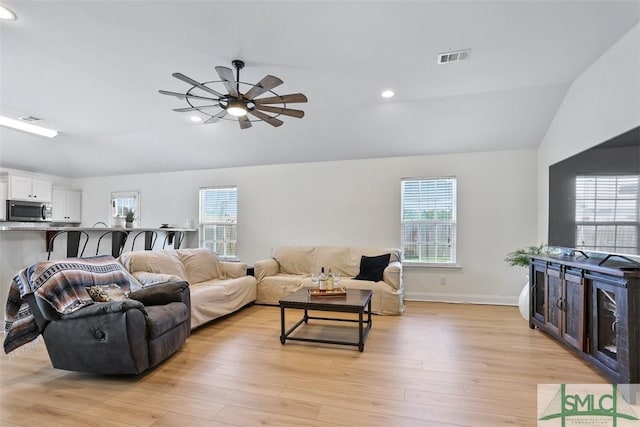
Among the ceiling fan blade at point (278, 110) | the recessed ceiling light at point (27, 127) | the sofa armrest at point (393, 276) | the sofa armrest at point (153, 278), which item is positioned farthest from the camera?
the recessed ceiling light at point (27, 127)

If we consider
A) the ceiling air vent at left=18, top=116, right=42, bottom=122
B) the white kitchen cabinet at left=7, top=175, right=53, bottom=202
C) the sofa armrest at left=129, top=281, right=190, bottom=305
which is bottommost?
the sofa armrest at left=129, top=281, right=190, bottom=305

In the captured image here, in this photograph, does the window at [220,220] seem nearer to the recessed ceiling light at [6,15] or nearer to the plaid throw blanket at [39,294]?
the plaid throw blanket at [39,294]

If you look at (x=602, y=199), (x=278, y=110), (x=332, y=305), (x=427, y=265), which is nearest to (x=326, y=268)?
(x=427, y=265)

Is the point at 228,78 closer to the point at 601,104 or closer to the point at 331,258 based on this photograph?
the point at 331,258

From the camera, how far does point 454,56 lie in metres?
2.94

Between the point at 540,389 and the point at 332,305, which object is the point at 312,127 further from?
the point at 540,389

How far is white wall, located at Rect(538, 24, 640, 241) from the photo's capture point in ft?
8.47

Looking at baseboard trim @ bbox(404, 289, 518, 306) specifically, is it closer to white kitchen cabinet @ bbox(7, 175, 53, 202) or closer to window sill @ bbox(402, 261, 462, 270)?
window sill @ bbox(402, 261, 462, 270)

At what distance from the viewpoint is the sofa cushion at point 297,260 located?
17.0 feet

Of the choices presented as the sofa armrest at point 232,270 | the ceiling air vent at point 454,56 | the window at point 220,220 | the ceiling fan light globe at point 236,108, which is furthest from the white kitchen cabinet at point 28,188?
the ceiling air vent at point 454,56

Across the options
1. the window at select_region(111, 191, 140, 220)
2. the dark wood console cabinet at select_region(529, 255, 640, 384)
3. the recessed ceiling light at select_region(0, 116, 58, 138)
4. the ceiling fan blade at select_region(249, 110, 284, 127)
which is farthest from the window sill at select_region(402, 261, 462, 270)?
the recessed ceiling light at select_region(0, 116, 58, 138)

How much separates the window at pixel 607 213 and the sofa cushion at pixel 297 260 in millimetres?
3444

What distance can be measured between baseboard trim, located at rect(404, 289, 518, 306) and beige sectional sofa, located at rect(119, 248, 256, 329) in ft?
8.33

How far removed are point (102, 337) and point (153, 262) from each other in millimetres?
1468
